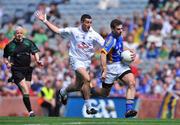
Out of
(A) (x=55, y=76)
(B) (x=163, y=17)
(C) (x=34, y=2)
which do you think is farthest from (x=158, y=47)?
(C) (x=34, y=2)

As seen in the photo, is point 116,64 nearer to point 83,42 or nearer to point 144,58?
point 83,42

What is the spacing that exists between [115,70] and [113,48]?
53cm

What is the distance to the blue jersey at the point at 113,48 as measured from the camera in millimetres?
19266

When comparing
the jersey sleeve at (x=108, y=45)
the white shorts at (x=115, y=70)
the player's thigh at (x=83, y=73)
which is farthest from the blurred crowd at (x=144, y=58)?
the jersey sleeve at (x=108, y=45)

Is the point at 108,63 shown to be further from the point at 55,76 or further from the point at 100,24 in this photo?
the point at 100,24

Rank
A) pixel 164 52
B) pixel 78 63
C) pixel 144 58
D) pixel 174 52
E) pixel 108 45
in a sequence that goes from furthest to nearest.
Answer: pixel 144 58, pixel 164 52, pixel 174 52, pixel 78 63, pixel 108 45

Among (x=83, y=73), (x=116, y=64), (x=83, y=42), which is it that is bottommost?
(x=83, y=73)

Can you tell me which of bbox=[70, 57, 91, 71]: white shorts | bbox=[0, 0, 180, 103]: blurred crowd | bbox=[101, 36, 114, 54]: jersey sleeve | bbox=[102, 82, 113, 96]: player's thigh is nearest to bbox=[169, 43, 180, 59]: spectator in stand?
bbox=[0, 0, 180, 103]: blurred crowd

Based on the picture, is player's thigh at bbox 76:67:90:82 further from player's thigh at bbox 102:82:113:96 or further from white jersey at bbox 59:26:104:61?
player's thigh at bbox 102:82:113:96

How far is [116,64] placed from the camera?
19562mm

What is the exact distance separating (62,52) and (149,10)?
3.50m

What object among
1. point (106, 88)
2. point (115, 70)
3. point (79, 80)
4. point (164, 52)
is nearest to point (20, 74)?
point (79, 80)

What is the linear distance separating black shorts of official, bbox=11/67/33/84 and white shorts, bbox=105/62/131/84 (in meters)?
2.00

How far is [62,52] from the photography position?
30.9 metres
